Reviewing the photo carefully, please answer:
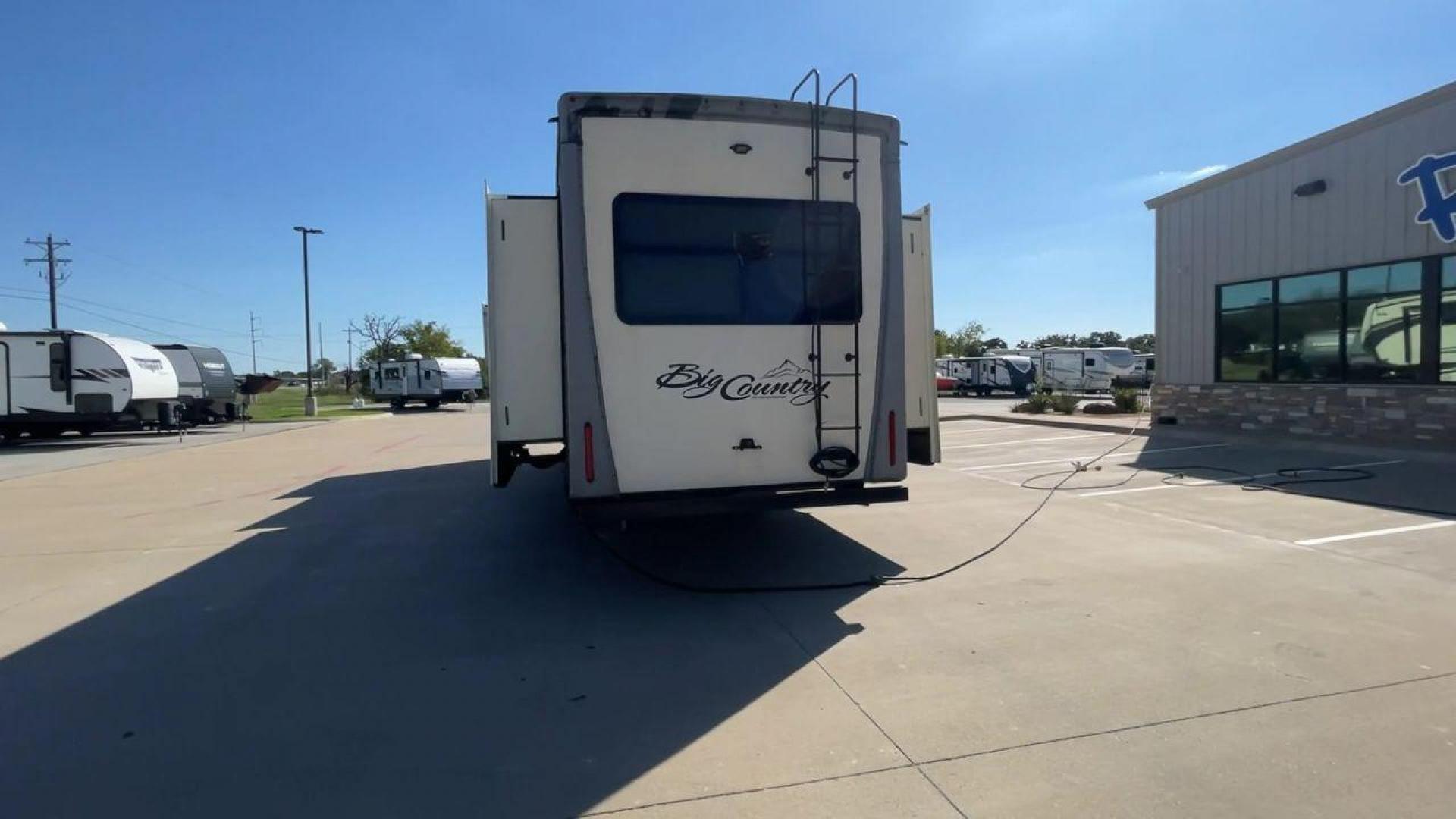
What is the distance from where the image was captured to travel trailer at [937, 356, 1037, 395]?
40.2 m

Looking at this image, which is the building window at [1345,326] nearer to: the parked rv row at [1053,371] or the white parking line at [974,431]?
the white parking line at [974,431]

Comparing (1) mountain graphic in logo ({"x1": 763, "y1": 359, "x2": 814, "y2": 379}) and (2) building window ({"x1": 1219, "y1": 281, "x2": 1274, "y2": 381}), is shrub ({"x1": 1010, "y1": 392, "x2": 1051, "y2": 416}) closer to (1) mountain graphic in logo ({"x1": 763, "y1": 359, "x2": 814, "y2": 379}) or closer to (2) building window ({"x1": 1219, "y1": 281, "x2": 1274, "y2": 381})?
(2) building window ({"x1": 1219, "y1": 281, "x2": 1274, "y2": 381})

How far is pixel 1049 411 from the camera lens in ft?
74.3

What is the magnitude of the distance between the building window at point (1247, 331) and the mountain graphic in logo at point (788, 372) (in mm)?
13128

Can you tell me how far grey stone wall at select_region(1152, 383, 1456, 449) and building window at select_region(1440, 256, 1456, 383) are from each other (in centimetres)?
31

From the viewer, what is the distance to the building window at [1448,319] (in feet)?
36.8

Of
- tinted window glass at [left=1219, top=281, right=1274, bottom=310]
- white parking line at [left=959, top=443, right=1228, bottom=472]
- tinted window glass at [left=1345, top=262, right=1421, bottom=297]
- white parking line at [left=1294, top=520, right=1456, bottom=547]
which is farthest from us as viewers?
tinted window glass at [left=1219, top=281, right=1274, bottom=310]

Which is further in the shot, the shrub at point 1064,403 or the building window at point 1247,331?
the shrub at point 1064,403

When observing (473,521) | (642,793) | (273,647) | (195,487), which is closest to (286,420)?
(195,487)

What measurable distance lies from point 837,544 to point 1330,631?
355 centimetres

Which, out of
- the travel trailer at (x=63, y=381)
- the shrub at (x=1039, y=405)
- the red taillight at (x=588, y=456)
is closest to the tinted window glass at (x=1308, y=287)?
the shrub at (x=1039, y=405)

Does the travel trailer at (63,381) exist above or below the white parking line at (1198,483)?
above

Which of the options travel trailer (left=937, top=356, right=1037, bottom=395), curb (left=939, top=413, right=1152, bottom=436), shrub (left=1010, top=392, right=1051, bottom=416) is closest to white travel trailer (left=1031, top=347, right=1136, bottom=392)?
travel trailer (left=937, top=356, right=1037, bottom=395)

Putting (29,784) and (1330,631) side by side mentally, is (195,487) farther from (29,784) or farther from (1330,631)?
(1330,631)
